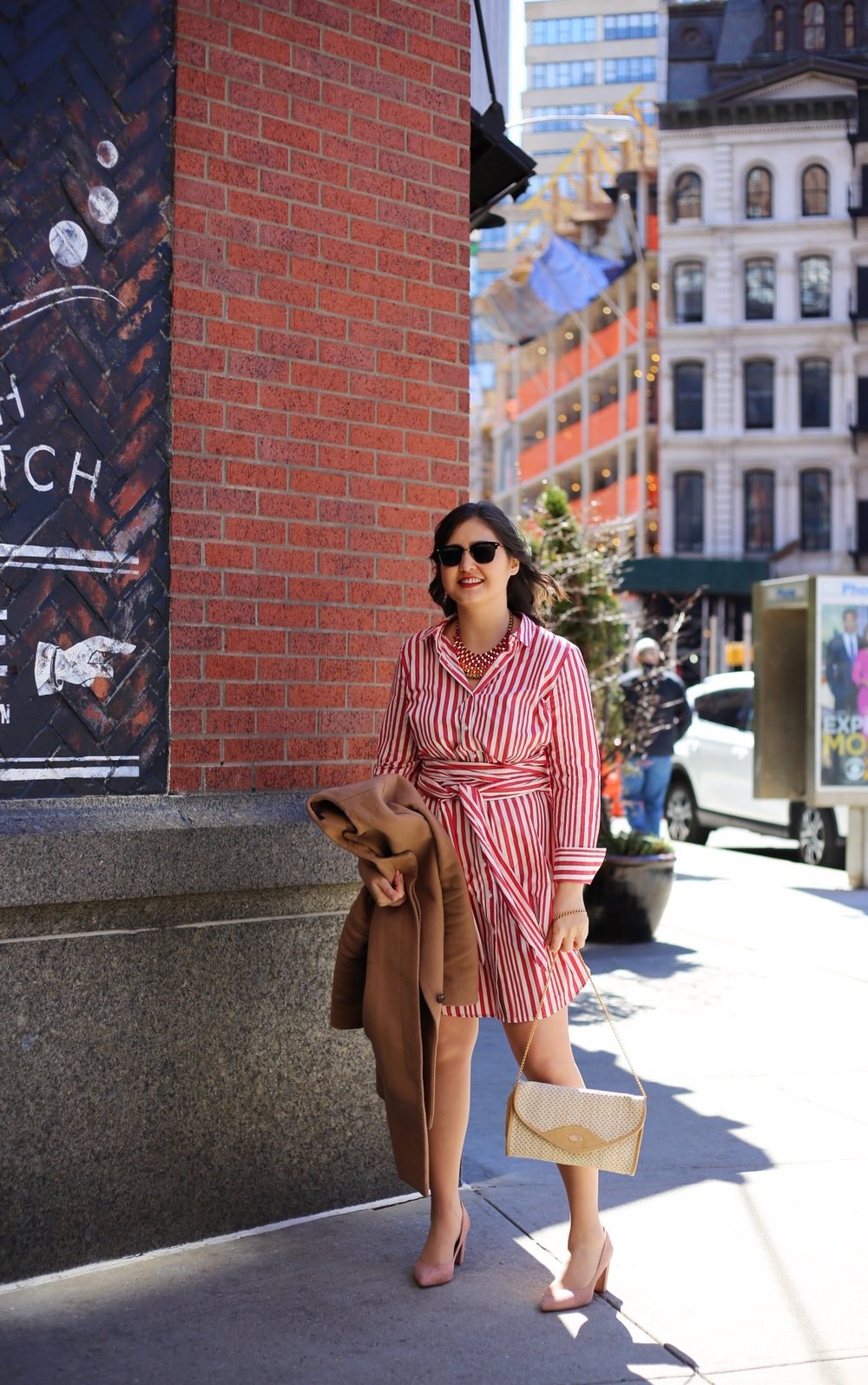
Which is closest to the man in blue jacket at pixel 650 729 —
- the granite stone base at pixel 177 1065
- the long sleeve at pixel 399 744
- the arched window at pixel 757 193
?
the granite stone base at pixel 177 1065

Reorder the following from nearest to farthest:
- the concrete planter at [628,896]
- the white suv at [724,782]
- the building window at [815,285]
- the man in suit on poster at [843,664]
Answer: the concrete planter at [628,896]
the man in suit on poster at [843,664]
the white suv at [724,782]
the building window at [815,285]

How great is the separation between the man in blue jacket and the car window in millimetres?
2984

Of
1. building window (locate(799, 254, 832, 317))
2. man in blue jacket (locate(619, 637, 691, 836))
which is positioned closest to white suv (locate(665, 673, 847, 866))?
man in blue jacket (locate(619, 637, 691, 836))

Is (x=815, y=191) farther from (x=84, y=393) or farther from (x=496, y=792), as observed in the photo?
(x=496, y=792)

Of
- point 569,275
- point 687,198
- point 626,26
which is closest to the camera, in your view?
point 687,198

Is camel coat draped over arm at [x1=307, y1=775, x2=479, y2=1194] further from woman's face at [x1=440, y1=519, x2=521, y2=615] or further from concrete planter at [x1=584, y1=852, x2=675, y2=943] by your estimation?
concrete planter at [x1=584, y1=852, x2=675, y2=943]

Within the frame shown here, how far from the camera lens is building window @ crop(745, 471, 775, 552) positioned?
127ft

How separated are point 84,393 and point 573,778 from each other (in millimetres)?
1684

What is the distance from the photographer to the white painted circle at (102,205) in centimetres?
393

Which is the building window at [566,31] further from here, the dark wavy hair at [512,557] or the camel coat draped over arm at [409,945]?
the camel coat draped over arm at [409,945]

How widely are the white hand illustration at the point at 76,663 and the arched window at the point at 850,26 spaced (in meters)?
42.8

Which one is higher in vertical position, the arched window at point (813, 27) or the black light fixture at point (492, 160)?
the arched window at point (813, 27)

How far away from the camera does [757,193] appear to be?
129 feet

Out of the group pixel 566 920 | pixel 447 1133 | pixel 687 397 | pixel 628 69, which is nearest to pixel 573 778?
pixel 566 920
